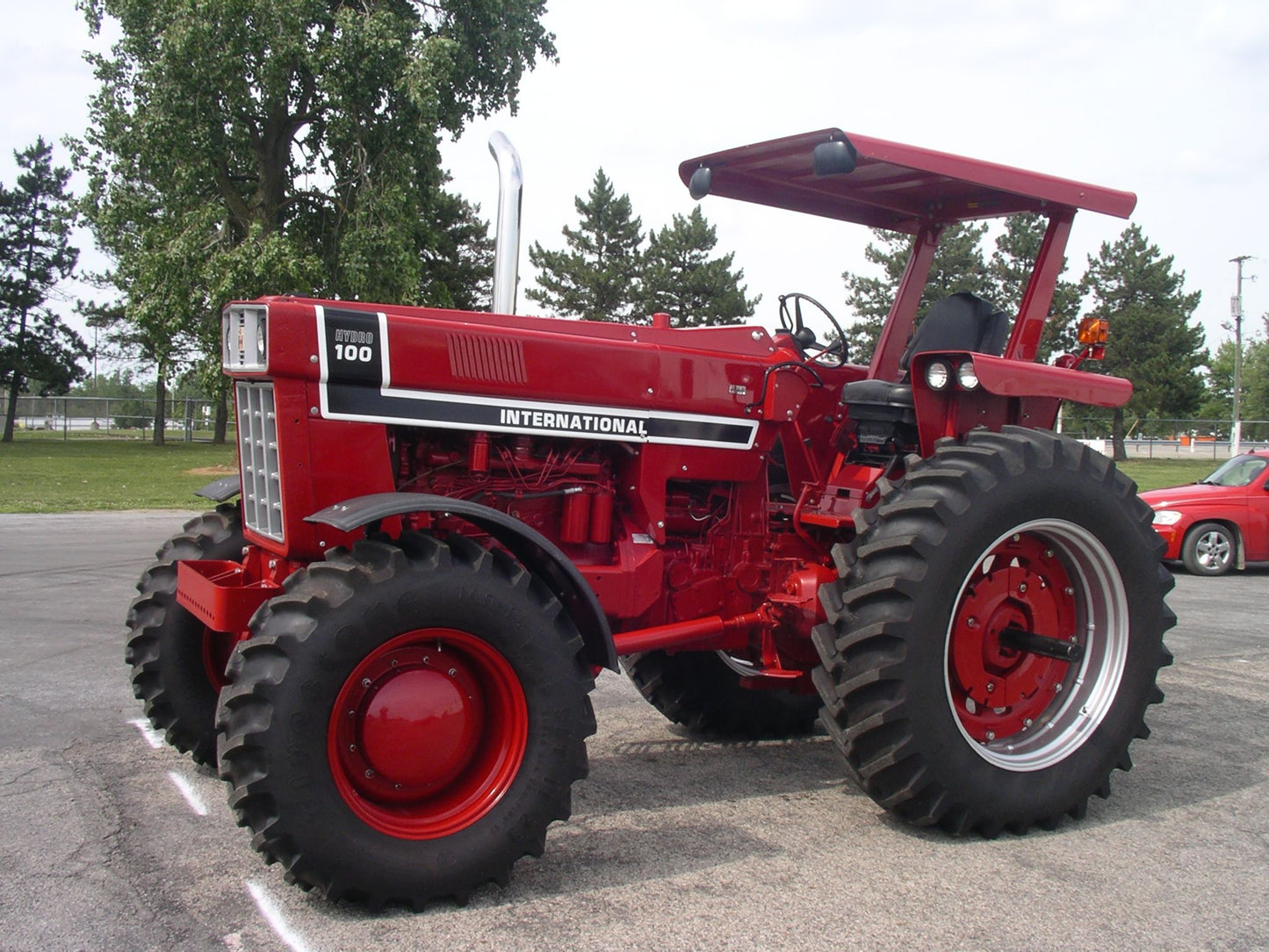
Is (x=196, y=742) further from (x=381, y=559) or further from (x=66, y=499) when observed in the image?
(x=66, y=499)

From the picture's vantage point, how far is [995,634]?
176 inches

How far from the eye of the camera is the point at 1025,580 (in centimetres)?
458

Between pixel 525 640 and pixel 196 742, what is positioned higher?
pixel 525 640

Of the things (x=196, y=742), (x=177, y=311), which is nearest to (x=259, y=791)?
(x=196, y=742)

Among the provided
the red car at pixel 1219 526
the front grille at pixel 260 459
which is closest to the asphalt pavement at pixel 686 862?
the front grille at pixel 260 459

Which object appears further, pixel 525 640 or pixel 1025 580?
pixel 1025 580

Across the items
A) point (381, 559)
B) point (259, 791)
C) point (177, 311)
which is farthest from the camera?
point (177, 311)

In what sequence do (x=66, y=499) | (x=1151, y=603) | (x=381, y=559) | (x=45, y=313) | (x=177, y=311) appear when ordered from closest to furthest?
(x=381, y=559) < (x=1151, y=603) < (x=66, y=499) < (x=177, y=311) < (x=45, y=313)

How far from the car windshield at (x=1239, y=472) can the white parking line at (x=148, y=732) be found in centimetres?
1256

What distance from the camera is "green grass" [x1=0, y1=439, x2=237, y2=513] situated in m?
18.2

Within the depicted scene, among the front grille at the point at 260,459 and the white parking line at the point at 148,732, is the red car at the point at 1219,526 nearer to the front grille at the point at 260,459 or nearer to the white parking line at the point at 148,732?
the white parking line at the point at 148,732

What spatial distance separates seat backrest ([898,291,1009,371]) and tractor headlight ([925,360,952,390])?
2.01 feet

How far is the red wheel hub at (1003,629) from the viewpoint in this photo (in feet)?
14.5

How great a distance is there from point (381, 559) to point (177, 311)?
20110mm
